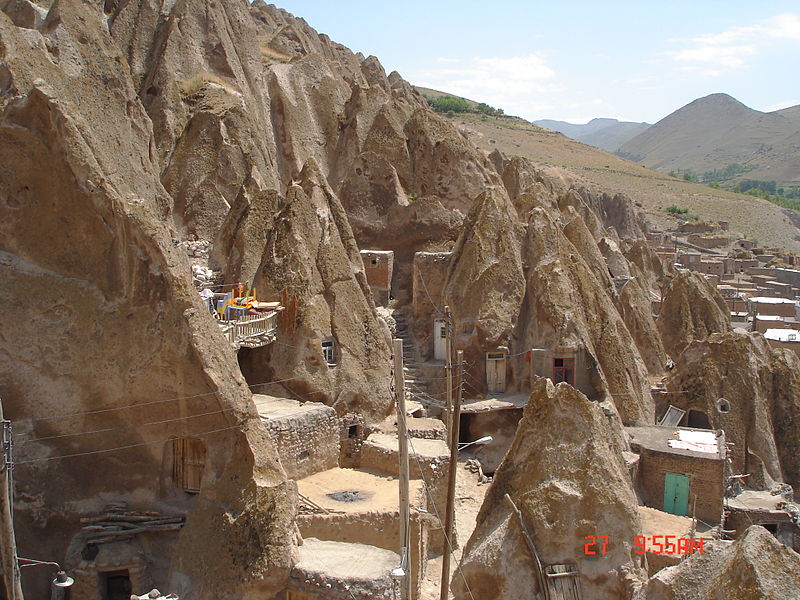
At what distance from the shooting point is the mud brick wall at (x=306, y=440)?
51.0 ft

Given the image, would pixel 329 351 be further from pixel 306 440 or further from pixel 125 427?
pixel 125 427

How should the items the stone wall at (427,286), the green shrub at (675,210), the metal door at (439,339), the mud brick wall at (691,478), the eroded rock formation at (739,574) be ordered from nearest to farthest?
1. the eroded rock formation at (739,574)
2. the mud brick wall at (691,478)
3. the metal door at (439,339)
4. the stone wall at (427,286)
5. the green shrub at (675,210)

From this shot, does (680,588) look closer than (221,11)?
Yes

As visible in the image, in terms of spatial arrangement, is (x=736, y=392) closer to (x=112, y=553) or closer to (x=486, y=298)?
(x=486, y=298)

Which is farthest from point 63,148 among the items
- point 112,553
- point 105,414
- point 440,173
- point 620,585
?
point 440,173

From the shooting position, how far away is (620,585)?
35.9 feet

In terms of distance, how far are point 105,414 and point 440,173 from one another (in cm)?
2115

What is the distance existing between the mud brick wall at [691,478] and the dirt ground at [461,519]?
4.02 metres

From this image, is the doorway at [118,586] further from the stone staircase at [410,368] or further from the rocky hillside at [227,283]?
the stone staircase at [410,368]

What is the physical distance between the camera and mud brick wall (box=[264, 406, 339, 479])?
15547 millimetres

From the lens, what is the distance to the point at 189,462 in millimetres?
13266

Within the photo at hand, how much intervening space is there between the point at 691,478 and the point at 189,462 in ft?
38.4
